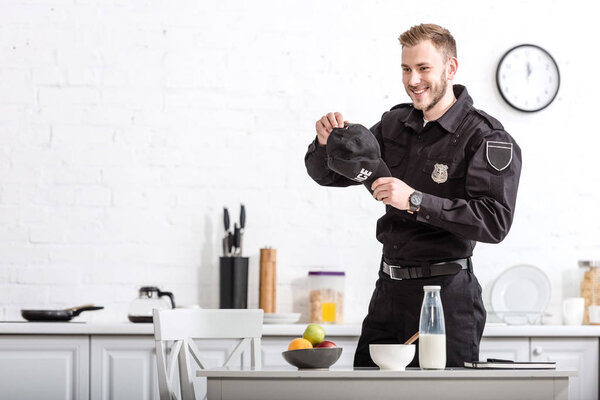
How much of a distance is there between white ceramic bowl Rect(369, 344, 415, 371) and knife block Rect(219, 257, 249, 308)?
1.92 m

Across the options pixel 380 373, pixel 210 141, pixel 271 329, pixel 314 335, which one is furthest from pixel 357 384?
pixel 210 141

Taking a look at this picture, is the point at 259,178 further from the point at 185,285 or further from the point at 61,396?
the point at 61,396

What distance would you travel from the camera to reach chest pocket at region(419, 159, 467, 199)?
2.68 meters

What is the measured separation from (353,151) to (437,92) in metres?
0.52

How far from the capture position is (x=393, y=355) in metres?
1.98

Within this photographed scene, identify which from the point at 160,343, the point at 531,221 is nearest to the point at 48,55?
the point at 160,343

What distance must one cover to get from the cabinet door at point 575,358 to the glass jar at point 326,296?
87cm

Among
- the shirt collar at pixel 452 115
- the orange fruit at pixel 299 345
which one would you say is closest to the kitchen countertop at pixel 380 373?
the orange fruit at pixel 299 345

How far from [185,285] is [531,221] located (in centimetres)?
171

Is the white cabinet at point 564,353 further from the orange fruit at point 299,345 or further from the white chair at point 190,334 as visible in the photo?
the orange fruit at point 299,345

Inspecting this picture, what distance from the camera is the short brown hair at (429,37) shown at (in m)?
2.74

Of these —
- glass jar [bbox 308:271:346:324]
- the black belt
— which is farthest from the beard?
glass jar [bbox 308:271:346:324]

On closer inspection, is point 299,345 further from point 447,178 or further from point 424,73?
point 424,73

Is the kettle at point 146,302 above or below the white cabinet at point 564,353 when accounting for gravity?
above
